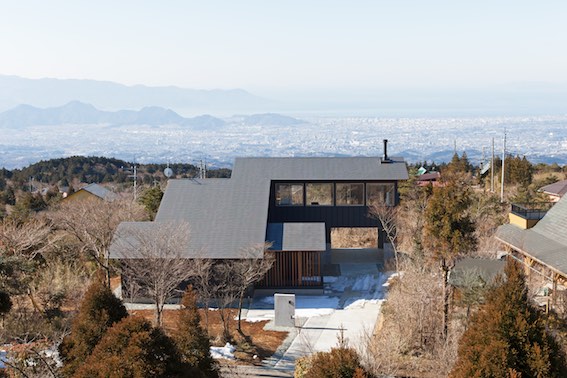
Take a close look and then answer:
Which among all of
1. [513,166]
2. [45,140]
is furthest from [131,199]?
[45,140]

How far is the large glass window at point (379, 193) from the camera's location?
84.2 feet

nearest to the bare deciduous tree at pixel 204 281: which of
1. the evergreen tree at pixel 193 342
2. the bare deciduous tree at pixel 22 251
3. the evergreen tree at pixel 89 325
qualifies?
the bare deciduous tree at pixel 22 251

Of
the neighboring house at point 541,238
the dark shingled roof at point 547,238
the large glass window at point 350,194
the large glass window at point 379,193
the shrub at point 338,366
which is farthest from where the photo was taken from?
the large glass window at point 350,194

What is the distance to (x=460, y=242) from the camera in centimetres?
1412

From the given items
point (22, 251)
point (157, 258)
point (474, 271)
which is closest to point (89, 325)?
point (157, 258)

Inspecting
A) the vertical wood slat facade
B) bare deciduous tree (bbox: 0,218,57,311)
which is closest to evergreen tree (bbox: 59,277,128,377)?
bare deciduous tree (bbox: 0,218,57,311)

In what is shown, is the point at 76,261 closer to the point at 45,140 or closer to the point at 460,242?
the point at 460,242

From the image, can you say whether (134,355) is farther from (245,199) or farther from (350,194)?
(350,194)

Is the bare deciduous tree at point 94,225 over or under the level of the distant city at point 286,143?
over

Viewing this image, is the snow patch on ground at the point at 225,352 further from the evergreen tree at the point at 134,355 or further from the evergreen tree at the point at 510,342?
the evergreen tree at the point at 510,342

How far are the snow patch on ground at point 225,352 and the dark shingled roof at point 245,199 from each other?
156 inches

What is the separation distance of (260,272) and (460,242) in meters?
7.00

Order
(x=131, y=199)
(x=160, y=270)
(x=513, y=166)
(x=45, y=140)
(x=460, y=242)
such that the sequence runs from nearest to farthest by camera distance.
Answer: (x=460, y=242) → (x=160, y=270) → (x=131, y=199) → (x=513, y=166) → (x=45, y=140)

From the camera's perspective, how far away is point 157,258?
17.2 meters
